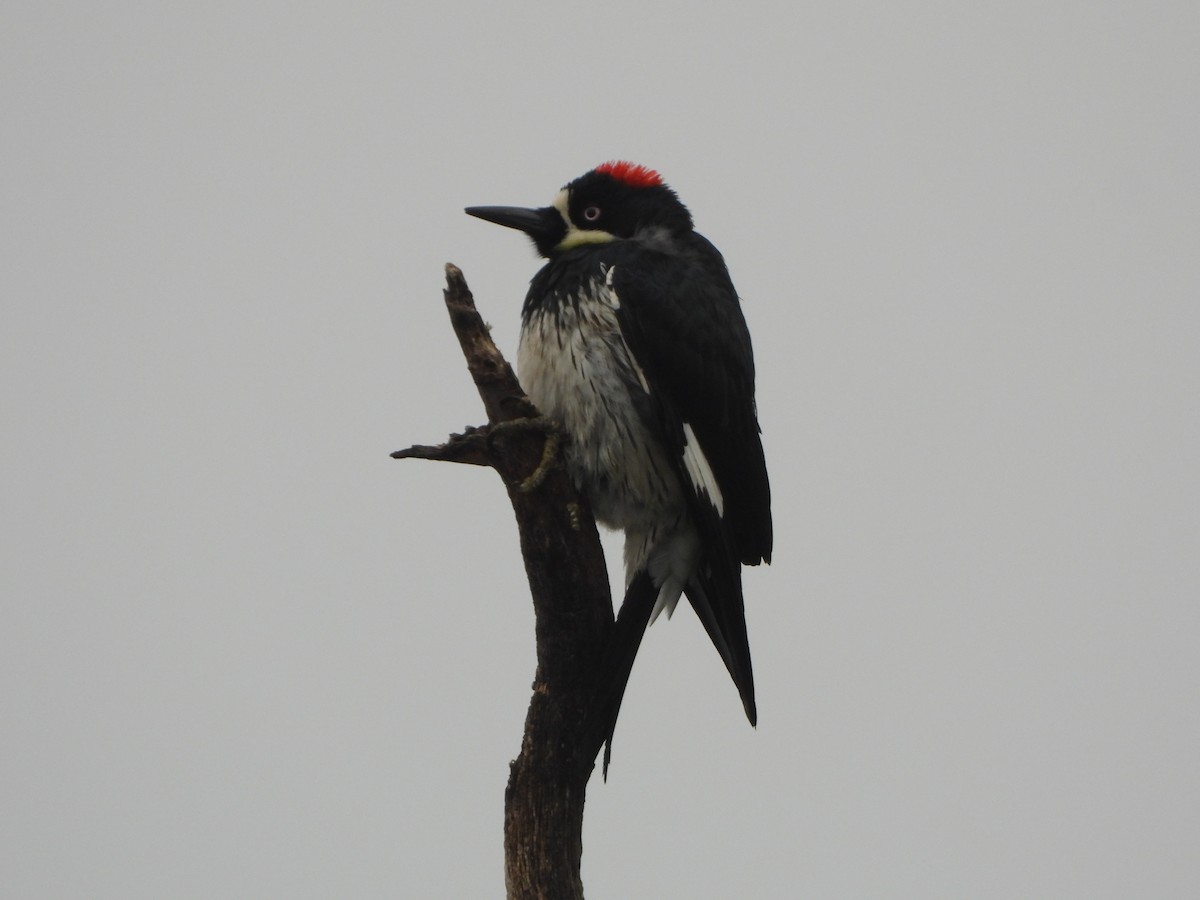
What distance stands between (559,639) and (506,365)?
743 millimetres

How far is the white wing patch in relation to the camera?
2855mm

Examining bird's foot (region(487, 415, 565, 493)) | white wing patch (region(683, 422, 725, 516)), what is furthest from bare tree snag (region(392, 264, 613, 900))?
white wing patch (region(683, 422, 725, 516))

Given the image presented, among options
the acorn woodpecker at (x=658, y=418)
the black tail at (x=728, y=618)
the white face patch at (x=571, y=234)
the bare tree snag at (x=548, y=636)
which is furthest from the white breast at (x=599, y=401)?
the white face patch at (x=571, y=234)

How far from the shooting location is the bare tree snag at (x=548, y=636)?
107 inches

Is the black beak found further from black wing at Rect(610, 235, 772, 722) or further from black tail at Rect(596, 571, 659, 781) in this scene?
black tail at Rect(596, 571, 659, 781)

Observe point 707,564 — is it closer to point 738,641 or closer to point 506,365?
point 738,641

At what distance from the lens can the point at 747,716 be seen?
10.1 feet

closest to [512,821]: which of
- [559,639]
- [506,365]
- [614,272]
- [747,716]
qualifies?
[559,639]

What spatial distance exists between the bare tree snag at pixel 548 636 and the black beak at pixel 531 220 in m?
0.76

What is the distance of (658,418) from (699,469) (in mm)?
186

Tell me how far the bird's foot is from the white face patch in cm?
82

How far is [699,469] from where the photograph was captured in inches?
113

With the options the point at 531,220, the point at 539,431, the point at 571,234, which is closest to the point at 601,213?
the point at 571,234

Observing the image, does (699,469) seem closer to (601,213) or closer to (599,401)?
(599,401)
